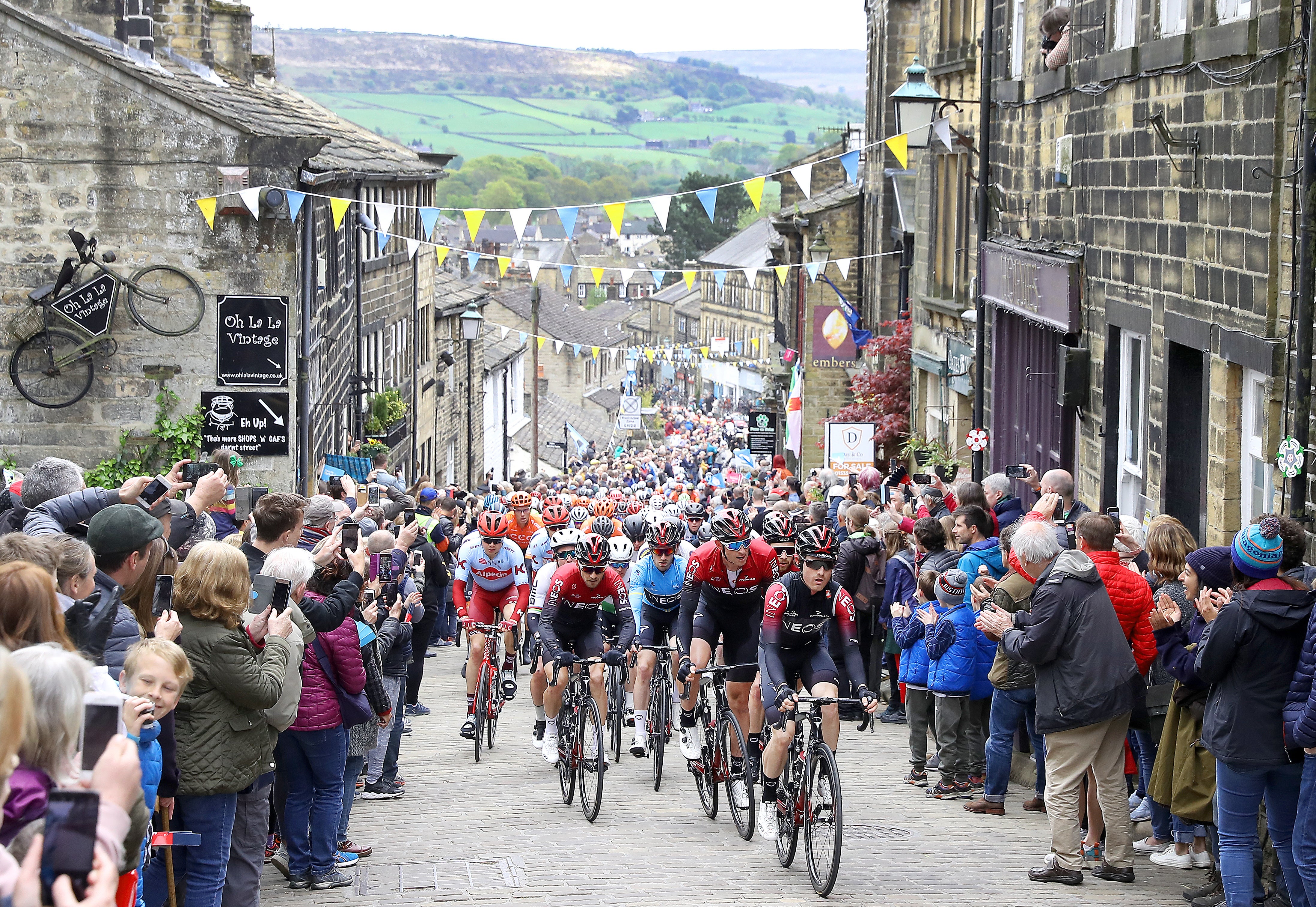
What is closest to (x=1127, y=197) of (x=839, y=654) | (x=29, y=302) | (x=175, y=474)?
(x=839, y=654)

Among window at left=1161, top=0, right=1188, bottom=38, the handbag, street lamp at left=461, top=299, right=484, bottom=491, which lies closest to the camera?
the handbag

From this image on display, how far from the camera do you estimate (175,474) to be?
29.5 feet

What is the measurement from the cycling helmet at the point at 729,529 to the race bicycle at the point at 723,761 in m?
0.78

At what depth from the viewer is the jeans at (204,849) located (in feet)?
21.1

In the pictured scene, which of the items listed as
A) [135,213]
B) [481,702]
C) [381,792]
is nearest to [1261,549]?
[381,792]

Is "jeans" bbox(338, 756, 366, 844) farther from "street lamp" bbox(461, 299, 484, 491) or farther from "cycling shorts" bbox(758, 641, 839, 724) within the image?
"street lamp" bbox(461, 299, 484, 491)

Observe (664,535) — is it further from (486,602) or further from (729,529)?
(486,602)

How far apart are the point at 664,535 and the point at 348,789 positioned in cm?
289

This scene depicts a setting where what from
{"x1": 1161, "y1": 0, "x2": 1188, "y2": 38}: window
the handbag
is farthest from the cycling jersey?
{"x1": 1161, "y1": 0, "x2": 1188, "y2": 38}: window

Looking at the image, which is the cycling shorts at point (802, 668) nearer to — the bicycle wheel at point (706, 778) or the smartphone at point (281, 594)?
the bicycle wheel at point (706, 778)

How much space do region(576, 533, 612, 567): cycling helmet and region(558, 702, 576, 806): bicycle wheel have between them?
93 cm

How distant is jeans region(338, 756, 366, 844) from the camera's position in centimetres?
878

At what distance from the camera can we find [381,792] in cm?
1054

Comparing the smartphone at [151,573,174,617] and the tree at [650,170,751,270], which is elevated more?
the tree at [650,170,751,270]
